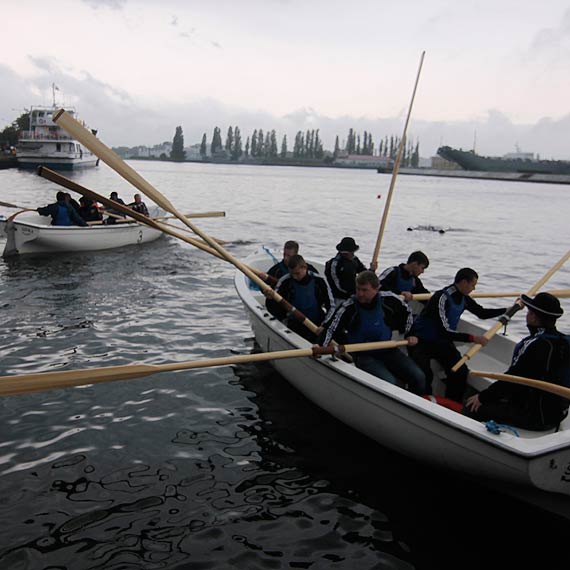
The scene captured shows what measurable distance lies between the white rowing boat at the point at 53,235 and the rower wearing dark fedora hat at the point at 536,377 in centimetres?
1420

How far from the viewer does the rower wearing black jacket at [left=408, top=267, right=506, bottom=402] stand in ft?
22.1

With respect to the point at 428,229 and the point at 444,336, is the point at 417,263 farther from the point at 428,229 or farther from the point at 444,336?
the point at 428,229

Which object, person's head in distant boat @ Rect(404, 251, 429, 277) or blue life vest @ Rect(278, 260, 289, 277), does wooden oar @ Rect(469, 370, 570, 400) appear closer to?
person's head in distant boat @ Rect(404, 251, 429, 277)

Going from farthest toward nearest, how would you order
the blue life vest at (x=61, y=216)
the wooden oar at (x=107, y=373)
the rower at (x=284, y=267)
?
1. the blue life vest at (x=61, y=216)
2. the rower at (x=284, y=267)
3. the wooden oar at (x=107, y=373)

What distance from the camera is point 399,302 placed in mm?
6988

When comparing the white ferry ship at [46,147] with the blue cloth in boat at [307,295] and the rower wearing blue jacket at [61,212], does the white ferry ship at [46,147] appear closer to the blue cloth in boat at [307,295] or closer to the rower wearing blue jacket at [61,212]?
the rower wearing blue jacket at [61,212]

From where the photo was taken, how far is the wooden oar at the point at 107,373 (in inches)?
204

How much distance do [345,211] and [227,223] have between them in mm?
13898

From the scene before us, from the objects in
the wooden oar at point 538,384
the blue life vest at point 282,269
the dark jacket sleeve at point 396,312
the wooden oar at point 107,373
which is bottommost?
the wooden oar at point 107,373

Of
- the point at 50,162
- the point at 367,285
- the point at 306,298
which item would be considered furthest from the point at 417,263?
the point at 50,162

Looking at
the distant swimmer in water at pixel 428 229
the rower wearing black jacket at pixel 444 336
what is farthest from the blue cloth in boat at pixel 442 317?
the distant swimmer in water at pixel 428 229

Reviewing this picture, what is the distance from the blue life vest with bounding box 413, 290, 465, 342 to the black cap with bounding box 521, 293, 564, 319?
1492 millimetres

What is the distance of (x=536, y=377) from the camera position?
5250mm

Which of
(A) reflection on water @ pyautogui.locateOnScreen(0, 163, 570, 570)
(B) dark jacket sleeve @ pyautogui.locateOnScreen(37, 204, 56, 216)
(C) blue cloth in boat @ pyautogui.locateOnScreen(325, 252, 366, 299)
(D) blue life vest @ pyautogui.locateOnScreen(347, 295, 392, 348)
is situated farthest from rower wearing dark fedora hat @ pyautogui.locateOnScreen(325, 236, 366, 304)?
(B) dark jacket sleeve @ pyautogui.locateOnScreen(37, 204, 56, 216)
